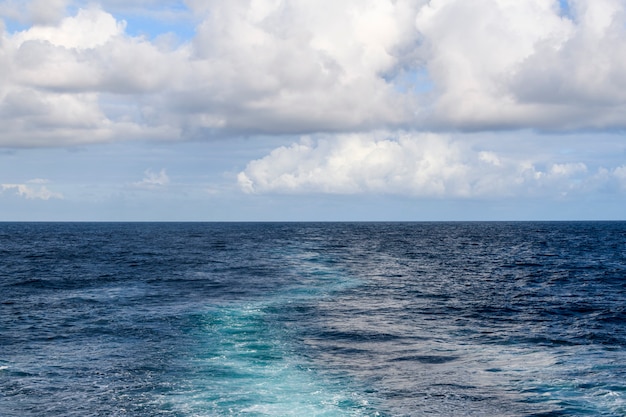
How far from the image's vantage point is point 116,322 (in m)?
48.1

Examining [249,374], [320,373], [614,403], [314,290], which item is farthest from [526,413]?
[314,290]

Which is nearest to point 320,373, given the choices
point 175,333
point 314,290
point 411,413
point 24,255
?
point 411,413

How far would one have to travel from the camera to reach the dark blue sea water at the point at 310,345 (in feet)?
95.2

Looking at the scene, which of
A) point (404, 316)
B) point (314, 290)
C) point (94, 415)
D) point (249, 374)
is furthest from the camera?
point (314, 290)

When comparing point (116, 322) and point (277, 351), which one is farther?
point (116, 322)

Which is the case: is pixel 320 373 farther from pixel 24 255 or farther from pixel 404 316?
pixel 24 255

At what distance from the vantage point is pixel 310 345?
4078 centimetres

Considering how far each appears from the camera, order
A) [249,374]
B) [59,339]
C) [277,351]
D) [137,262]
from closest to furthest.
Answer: [249,374] → [277,351] → [59,339] → [137,262]

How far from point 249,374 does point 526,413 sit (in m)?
14.4

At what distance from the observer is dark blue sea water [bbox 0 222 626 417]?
2902 centimetres

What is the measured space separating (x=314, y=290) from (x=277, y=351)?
91.3 feet

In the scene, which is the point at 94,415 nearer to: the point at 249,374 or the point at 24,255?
the point at 249,374

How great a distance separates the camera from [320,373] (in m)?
34.0

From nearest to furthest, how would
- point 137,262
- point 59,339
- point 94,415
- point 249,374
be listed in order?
point 94,415, point 249,374, point 59,339, point 137,262
